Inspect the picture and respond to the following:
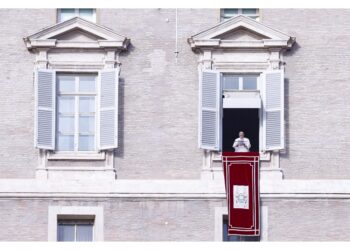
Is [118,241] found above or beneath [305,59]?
beneath

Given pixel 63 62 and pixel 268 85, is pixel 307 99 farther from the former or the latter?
pixel 63 62

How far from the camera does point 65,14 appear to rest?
64.9m

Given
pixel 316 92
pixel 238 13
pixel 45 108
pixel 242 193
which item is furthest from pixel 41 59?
pixel 316 92

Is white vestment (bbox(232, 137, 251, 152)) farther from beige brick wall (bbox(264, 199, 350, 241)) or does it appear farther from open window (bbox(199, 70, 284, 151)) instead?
beige brick wall (bbox(264, 199, 350, 241))

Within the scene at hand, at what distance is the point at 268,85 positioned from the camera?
6412 centimetres

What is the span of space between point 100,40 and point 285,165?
16.1 ft

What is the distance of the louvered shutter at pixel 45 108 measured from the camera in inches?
2518

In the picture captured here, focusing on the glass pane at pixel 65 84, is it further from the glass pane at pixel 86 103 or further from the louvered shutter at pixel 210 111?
the louvered shutter at pixel 210 111

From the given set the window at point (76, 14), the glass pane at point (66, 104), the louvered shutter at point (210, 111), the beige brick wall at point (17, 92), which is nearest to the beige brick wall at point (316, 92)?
the louvered shutter at point (210, 111)

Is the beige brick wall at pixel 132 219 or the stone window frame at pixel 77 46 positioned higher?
the stone window frame at pixel 77 46

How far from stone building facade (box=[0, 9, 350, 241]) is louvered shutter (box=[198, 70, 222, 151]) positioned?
0.06m

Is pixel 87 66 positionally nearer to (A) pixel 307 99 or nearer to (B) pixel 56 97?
(B) pixel 56 97

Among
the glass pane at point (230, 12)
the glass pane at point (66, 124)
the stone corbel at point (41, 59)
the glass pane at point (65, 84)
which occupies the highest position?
the glass pane at point (230, 12)

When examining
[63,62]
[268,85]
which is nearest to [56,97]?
[63,62]
